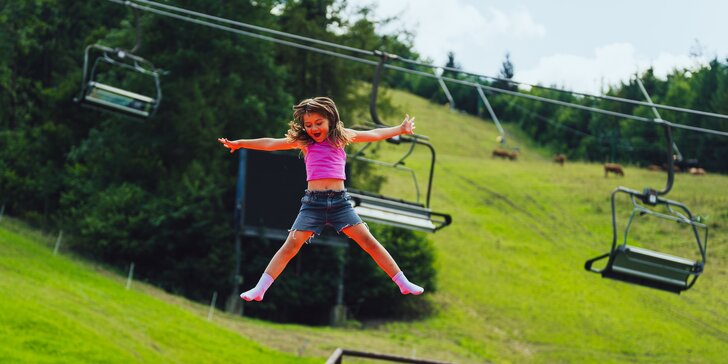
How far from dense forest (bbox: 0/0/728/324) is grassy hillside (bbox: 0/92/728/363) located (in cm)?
207

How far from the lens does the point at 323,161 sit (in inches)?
215

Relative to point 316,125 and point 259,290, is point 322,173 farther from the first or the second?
point 259,290

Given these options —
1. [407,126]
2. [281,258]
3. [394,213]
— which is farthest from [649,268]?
[281,258]

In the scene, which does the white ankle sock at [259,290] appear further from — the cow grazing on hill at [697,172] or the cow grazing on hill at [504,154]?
the cow grazing on hill at [504,154]

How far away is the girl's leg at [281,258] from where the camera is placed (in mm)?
5473

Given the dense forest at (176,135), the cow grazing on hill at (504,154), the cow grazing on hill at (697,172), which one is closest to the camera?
the dense forest at (176,135)

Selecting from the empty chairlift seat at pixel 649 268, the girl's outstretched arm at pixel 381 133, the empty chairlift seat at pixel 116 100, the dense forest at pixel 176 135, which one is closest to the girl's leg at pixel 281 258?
the girl's outstretched arm at pixel 381 133

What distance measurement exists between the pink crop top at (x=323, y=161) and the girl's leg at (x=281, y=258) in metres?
0.30

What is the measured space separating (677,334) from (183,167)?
2040 centimetres

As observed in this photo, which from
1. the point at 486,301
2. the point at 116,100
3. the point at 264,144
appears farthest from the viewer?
the point at 486,301

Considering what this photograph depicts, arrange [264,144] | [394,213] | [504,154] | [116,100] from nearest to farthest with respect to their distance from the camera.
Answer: [264,144], [394,213], [116,100], [504,154]

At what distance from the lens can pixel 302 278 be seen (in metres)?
40.0

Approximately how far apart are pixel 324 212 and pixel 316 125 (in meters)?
0.47

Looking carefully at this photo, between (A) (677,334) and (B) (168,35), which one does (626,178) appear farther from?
(B) (168,35)
